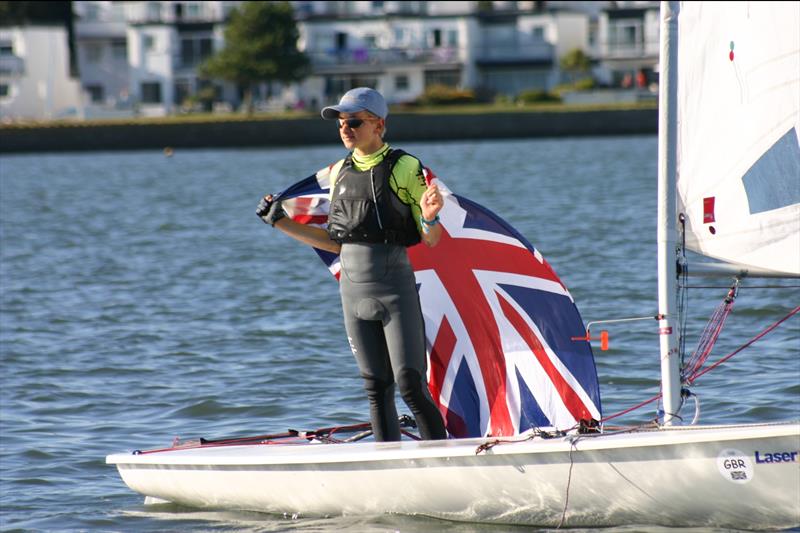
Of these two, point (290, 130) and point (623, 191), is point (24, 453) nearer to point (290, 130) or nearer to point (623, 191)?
point (623, 191)

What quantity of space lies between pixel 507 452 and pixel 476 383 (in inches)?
30.7

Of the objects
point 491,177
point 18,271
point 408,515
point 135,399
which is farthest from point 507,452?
point 491,177

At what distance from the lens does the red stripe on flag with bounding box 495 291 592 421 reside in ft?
20.3

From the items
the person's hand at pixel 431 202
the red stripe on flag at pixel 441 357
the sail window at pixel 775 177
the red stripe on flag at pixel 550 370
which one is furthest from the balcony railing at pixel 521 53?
the person's hand at pixel 431 202

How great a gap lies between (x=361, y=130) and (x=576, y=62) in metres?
56.1

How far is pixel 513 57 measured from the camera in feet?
211

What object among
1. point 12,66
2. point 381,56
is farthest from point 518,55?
point 12,66

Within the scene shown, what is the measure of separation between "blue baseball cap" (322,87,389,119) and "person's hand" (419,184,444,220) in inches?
19.3

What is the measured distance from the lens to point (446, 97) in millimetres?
56875

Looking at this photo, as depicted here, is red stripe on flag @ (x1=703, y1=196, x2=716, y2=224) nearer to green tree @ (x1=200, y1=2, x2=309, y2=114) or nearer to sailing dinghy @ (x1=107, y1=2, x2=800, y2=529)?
sailing dinghy @ (x1=107, y1=2, x2=800, y2=529)

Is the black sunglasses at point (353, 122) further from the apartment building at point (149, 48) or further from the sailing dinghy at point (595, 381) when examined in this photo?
the apartment building at point (149, 48)

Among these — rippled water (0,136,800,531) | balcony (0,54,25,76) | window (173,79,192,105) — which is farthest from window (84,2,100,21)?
rippled water (0,136,800,531)

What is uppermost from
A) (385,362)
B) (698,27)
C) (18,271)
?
(698,27)

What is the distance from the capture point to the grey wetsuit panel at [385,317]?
5773mm
